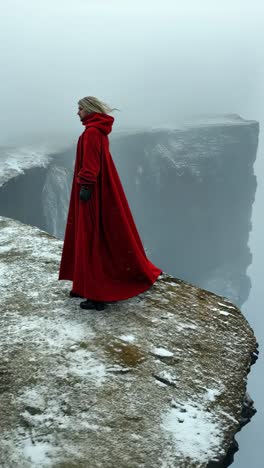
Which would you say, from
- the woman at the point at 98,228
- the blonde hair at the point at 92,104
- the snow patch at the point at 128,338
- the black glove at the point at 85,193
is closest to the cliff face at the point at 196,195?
the woman at the point at 98,228

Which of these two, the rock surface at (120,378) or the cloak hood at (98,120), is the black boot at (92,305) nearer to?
the rock surface at (120,378)

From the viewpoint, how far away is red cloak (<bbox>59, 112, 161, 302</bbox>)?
5227 millimetres

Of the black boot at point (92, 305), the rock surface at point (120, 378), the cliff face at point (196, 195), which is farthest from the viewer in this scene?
the cliff face at point (196, 195)

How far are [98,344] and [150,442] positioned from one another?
1.45 metres

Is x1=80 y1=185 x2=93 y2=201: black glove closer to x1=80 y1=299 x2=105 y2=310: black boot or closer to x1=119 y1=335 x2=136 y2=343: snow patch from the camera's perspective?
x1=80 y1=299 x2=105 y2=310: black boot

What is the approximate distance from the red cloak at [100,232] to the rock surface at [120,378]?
1.23 feet

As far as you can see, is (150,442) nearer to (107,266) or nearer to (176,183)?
(107,266)

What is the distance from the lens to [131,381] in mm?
4281

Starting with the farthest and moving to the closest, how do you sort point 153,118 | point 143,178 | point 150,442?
1. point 153,118
2. point 143,178
3. point 150,442

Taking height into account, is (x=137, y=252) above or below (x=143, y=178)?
above

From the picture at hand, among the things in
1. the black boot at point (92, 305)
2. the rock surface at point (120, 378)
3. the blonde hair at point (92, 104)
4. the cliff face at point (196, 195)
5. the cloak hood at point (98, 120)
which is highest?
the blonde hair at point (92, 104)

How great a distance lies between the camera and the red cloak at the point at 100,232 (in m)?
5.23

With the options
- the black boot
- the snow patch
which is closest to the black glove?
the black boot

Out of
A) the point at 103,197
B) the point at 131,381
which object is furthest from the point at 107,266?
the point at 131,381
